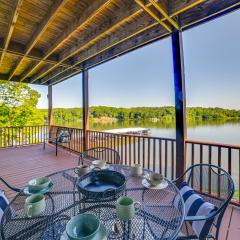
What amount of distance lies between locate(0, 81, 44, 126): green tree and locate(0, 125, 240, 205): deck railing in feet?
23.9

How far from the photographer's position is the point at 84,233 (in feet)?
3.00

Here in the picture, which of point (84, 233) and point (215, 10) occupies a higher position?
point (215, 10)

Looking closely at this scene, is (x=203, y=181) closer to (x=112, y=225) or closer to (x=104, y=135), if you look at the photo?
(x=112, y=225)

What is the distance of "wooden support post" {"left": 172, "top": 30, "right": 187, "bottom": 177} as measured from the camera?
282 centimetres

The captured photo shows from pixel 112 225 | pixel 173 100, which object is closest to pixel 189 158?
pixel 173 100

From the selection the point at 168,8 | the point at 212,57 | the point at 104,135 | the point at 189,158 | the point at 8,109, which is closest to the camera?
the point at 168,8

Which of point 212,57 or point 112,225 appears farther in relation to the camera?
point 212,57

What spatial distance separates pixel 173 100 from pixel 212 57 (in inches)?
264

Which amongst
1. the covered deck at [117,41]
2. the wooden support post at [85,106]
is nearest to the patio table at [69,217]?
the covered deck at [117,41]

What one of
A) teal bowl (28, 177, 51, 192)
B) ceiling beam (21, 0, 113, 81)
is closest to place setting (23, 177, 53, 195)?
teal bowl (28, 177, 51, 192)

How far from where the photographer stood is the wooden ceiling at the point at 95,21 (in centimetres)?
247

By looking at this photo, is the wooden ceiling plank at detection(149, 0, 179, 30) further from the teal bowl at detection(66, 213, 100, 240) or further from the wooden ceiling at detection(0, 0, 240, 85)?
the teal bowl at detection(66, 213, 100, 240)

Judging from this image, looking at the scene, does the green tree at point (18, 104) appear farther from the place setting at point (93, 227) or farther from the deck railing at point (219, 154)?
the place setting at point (93, 227)

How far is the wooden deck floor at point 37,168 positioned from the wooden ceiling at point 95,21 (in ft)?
9.35
